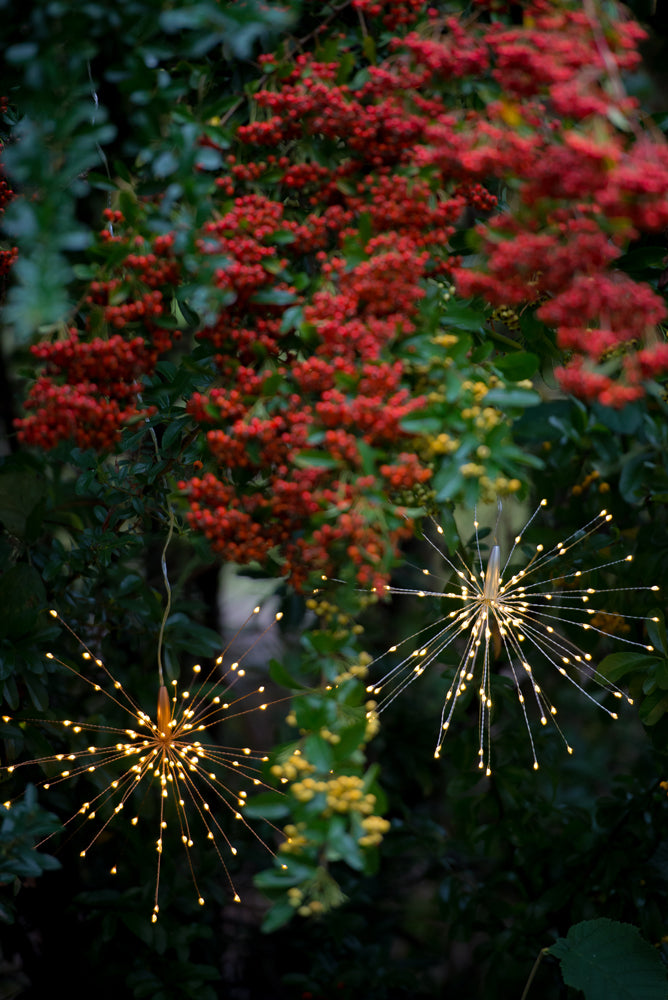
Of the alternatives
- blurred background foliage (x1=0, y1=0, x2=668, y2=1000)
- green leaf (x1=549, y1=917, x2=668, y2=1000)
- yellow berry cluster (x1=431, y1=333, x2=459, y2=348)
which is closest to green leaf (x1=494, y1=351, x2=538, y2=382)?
blurred background foliage (x1=0, y1=0, x2=668, y2=1000)

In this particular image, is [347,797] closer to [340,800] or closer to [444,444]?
[340,800]

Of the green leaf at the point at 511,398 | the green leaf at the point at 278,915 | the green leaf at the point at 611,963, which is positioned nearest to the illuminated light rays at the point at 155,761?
the green leaf at the point at 278,915

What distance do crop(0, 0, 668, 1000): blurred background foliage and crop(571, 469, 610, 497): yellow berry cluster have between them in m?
0.02

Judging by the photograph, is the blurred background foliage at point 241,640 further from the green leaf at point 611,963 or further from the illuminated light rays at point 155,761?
the green leaf at point 611,963

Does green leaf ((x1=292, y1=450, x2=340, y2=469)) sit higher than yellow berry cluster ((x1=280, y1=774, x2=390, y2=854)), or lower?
higher

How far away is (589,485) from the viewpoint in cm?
191

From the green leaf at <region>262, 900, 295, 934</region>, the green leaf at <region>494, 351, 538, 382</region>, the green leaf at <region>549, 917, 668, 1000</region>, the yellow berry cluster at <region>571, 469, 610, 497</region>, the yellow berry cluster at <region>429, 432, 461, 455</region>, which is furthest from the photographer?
the yellow berry cluster at <region>571, 469, 610, 497</region>

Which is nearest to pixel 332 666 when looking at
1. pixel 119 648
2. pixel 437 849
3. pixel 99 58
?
pixel 99 58

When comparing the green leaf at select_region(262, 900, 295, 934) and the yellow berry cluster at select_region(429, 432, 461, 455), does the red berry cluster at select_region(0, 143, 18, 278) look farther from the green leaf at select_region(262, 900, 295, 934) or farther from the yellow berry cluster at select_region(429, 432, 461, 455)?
the green leaf at select_region(262, 900, 295, 934)

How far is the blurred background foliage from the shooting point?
40.0 inches

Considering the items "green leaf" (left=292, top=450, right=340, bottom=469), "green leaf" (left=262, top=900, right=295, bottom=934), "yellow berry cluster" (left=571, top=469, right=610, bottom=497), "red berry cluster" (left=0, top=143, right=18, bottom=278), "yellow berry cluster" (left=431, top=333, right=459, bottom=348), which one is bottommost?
"green leaf" (left=262, top=900, right=295, bottom=934)

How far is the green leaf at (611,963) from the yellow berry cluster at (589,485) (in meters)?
0.85

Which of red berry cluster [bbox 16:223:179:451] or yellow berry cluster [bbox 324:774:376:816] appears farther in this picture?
red berry cluster [bbox 16:223:179:451]

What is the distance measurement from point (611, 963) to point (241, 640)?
5.16 feet
